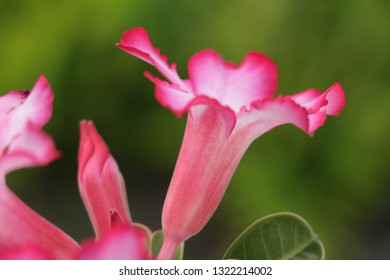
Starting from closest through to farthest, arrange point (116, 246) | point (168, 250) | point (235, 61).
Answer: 1. point (116, 246)
2. point (168, 250)
3. point (235, 61)

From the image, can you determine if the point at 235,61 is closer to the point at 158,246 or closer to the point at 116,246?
the point at 158,246

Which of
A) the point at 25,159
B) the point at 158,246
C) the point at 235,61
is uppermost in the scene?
the point at 25,159

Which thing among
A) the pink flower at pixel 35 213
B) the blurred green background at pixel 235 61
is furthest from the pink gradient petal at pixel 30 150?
the blurred green background at pixel 235 61

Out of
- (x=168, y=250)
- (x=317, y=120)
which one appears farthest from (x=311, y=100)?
(x=168, y=250)

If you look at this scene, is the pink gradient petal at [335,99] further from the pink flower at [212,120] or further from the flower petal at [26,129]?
the flower petal at [26,129]

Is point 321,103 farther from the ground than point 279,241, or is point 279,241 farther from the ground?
point 321,103

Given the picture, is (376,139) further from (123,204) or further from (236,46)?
(123,204)
